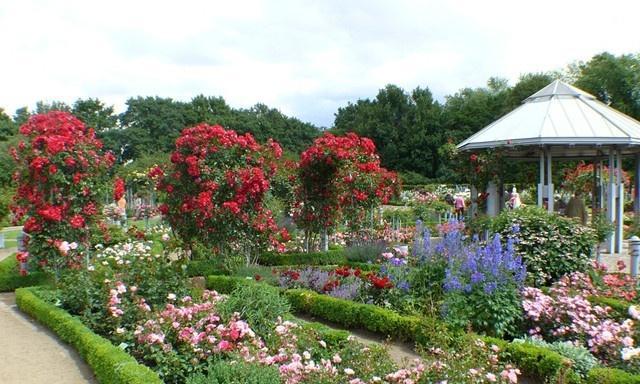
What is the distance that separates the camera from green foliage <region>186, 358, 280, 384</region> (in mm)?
4054

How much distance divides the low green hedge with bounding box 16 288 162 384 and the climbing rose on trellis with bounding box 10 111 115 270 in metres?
1.25

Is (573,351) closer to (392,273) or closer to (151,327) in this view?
(392,273)

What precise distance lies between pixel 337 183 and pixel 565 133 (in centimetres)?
526

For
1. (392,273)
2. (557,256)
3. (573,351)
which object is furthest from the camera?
(557,256)

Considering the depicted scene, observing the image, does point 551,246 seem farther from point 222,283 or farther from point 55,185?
point 55,185

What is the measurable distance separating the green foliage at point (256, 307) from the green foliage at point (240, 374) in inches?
55.9

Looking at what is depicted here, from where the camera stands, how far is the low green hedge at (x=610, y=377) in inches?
173

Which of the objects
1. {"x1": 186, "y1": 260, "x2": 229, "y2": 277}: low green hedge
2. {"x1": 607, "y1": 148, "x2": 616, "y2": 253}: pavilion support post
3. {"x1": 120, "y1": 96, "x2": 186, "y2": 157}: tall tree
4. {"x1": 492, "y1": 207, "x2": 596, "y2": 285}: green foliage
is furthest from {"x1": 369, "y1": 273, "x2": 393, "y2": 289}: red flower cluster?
{"x1": 120, "y1": 96, "x2": 186, "y2": 157}: tall tree

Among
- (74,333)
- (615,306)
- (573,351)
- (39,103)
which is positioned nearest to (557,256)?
(615,306)

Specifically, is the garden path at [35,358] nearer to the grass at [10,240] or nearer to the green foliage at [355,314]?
the green foliage at [355,314]

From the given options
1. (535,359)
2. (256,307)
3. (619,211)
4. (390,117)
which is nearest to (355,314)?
(256,307)

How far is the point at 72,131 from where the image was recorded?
30.5ft

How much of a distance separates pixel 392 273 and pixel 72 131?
19.1ft

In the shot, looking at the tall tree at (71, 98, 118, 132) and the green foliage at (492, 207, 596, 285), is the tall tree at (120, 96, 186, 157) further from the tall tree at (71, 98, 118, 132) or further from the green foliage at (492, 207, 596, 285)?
the green foliage at (492, 207, 596, 285)
